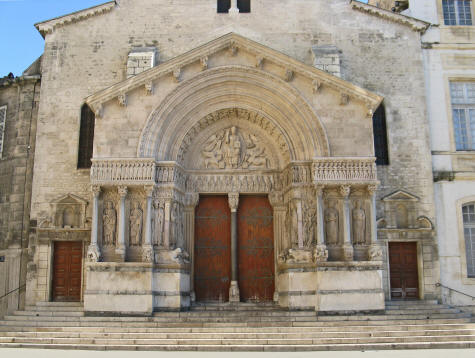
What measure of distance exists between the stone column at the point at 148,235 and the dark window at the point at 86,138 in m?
3.57

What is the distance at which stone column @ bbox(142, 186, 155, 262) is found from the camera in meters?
14.4

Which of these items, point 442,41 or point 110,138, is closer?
point 110,138

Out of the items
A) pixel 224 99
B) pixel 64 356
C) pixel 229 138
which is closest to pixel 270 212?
pixel 229 138

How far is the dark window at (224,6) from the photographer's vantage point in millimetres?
18578

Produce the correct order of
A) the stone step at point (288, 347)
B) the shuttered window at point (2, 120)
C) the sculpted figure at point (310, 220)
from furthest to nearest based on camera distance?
the shuttered window at point (2, 120) < the sculpted figure at point (310, 220) < the stone step at point (288, 347)

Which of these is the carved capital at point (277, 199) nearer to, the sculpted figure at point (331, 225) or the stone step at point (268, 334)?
the sculpted figure at point (331, 225)

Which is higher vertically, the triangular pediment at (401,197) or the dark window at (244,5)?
the dark window at (244,5)

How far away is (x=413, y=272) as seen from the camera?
16.7m

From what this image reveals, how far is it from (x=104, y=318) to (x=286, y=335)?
4.97 metres

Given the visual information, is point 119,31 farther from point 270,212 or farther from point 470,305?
point 470,305

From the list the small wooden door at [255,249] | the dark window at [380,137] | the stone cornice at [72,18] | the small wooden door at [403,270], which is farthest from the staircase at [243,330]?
the stone cornice at [72,18]

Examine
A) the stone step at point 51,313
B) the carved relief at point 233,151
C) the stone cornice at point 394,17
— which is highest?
the stone cornice at point 394,17

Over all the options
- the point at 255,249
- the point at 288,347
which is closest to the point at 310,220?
the point at 255,249

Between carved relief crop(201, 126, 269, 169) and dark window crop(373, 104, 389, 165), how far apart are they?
377 centimetres
